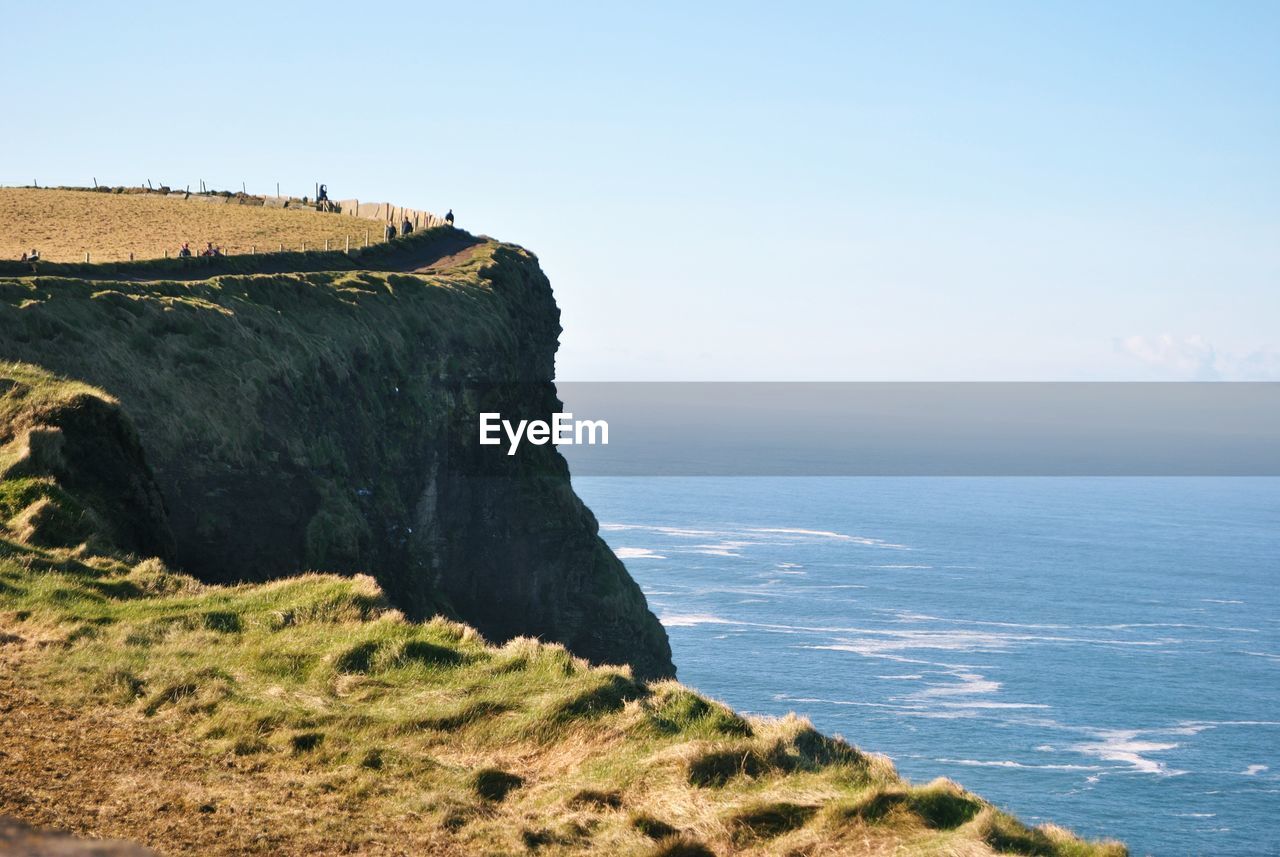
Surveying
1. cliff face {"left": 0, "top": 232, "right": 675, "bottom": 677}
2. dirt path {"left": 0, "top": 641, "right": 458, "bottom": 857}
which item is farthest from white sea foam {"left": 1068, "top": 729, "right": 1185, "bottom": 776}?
dirt path {"left": 0, "top": 641, "right": 458, "bottom": 857}

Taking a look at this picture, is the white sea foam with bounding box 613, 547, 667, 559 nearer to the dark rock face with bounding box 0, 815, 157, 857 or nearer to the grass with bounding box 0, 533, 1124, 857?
the grass with bounding box 0, 533, 1124, 857

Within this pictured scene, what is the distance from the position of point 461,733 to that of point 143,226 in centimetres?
7970

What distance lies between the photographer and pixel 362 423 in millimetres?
50375

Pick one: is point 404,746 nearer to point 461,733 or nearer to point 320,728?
point 461,733

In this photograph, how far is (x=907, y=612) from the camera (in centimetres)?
11675

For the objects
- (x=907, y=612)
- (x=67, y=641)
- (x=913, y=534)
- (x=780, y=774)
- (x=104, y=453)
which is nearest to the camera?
(x=780, y=774)

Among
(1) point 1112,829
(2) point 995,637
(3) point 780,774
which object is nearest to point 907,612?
(2) point 995,637

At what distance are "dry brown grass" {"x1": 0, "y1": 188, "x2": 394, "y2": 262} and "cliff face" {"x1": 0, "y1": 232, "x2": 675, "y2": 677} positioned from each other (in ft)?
27.3

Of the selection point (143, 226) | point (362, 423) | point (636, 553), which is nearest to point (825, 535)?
point (636, 553)

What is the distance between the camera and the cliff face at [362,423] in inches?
1396

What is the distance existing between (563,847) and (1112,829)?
5701 cm

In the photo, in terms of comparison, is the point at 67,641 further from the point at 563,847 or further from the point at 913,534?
the point at 913,534

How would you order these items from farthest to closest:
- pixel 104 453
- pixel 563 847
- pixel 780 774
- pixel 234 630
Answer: pixel 104 453
pixel 234 630
pixel 780 774
pixel 563 847

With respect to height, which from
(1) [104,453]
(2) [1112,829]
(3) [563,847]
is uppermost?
(1) [104,453]
